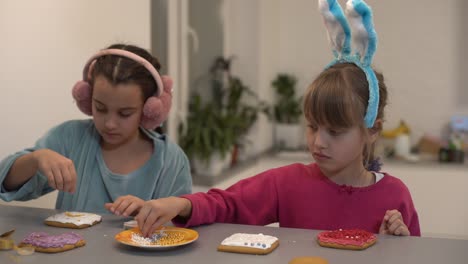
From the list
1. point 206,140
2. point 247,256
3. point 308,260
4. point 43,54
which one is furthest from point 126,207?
point 206,140

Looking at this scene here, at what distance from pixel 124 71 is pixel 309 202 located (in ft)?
2.07

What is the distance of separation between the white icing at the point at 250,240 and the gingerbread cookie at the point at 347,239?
9cm

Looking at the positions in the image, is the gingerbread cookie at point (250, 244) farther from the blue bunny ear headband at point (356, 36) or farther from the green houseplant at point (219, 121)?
the green houseplant at point (219, 121)

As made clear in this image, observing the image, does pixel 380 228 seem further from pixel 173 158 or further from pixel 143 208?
pixel 173 158

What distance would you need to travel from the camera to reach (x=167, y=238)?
1.21 m

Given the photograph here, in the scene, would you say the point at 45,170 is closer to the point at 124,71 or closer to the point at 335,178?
the point at 124,71

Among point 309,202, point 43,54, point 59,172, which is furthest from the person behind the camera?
point 43,54

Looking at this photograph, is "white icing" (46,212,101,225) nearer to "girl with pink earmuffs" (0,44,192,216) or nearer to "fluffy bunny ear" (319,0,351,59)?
"girl with pink earmuffs" (0,44,192,216)

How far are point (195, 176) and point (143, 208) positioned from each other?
1.97m

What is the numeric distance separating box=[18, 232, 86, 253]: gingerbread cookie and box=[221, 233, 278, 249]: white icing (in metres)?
0.28

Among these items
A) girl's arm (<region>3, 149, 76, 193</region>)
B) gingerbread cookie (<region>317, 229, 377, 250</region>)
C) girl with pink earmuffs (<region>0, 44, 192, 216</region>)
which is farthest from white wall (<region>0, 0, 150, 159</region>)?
gingerbread cookie (<region>317, 229, 377, 250</region>)

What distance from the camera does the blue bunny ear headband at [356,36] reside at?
134 cm

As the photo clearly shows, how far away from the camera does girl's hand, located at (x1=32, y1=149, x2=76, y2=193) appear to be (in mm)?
1376

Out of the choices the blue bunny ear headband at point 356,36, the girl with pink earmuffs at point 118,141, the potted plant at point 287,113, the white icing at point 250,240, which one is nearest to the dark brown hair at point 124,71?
the girl with pink earmuffs at point 118,141
